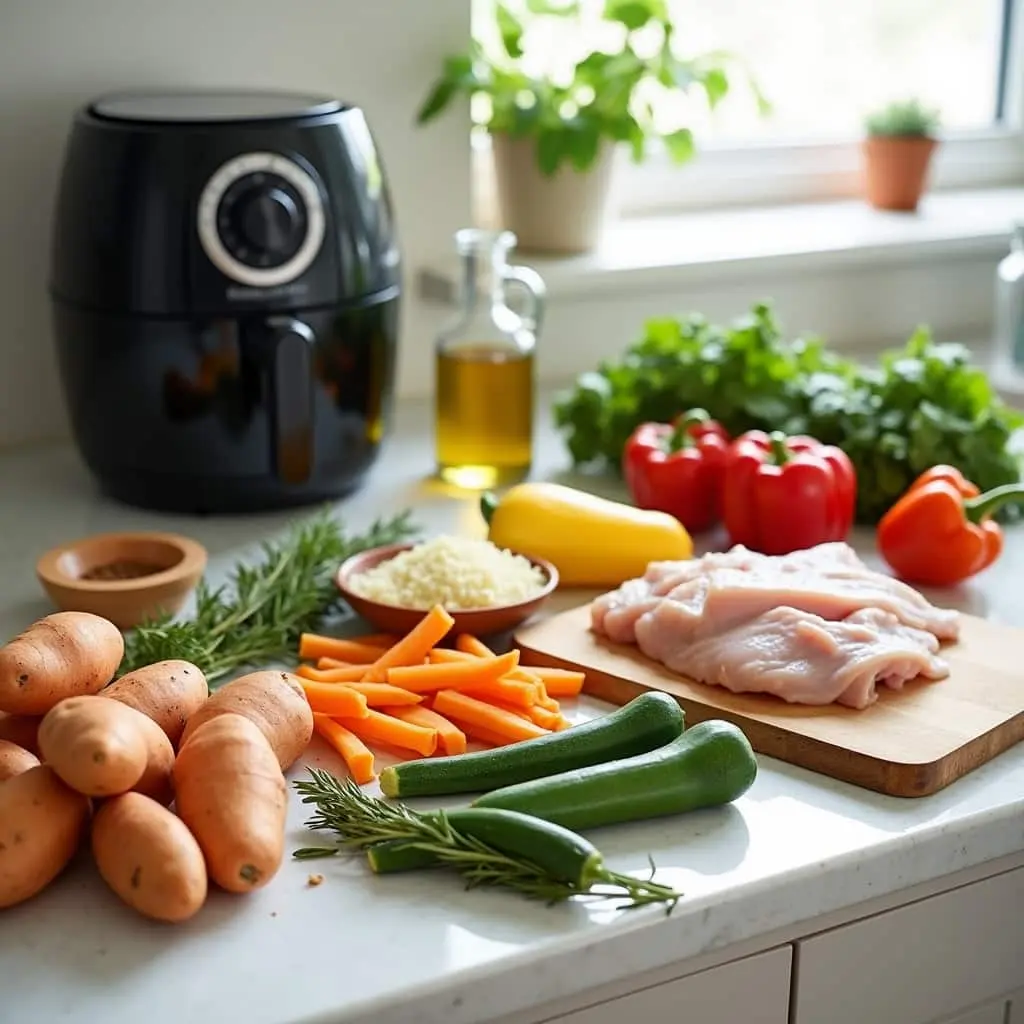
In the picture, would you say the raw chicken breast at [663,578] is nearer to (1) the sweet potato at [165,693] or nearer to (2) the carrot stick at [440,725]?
(2) the carrot stick at [440,725]

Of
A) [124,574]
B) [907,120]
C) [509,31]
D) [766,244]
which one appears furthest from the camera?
[907,120]

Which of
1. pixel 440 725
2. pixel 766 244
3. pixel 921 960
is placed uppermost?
pixel 766 244

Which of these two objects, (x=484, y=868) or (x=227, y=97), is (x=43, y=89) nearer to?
(x=227, y=97)

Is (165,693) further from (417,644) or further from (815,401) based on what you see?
(815,401)

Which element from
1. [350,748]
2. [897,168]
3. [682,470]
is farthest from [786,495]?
[897,168]

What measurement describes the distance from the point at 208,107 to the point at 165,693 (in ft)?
2.33

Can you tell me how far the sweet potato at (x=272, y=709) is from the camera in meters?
1.06

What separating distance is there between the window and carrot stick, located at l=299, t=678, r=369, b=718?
52.4 inches

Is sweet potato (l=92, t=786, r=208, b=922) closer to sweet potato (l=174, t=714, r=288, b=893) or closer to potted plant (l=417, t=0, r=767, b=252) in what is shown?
sweet potato (l=174, t=714, r=288, b=893)

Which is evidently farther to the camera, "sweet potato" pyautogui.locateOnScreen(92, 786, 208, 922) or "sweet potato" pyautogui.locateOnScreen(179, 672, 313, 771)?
"sweet potato" pyautogui.locateOnScreen(179, 672, 313, 771)

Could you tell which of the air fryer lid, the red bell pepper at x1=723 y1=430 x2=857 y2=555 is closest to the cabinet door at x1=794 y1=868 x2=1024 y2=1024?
the red bell pepper at x1=723 y1=430 x2=857 y2=555

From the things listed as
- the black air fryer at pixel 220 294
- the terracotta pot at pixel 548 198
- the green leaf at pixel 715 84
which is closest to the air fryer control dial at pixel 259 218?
the black air fryer at pixel 220 294

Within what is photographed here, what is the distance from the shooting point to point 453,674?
1202 mm

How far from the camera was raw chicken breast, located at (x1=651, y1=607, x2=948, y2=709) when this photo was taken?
3.91 feet
